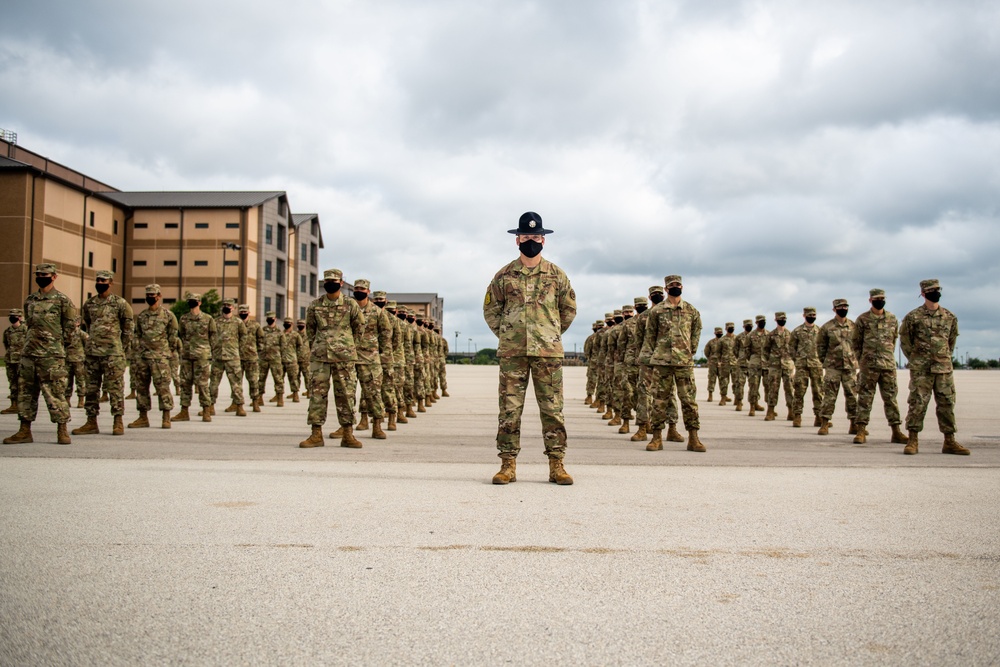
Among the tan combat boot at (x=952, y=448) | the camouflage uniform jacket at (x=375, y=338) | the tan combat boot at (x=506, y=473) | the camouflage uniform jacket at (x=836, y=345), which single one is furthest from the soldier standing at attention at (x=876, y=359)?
the camouflage uniform jacket at (x=375, y=338)

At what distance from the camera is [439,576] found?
3.76 meters

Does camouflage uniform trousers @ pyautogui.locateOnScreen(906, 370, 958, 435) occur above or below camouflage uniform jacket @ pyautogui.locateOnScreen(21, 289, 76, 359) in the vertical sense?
below

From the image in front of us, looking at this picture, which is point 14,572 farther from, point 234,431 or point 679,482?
point 234,431

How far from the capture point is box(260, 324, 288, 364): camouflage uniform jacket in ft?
64.2

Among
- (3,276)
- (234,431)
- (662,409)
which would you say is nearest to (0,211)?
(3,276)

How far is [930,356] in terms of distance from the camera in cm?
1016

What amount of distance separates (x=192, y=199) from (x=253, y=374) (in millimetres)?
52774

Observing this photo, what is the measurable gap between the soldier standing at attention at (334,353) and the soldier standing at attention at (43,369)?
125 inches

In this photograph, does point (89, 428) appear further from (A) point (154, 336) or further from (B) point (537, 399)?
(B) point (537, 399)

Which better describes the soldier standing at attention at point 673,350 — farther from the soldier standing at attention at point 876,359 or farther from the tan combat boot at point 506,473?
the tan combat boot at point 506,473

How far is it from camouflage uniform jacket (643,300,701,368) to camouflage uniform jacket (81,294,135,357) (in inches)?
306

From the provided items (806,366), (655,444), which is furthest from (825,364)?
(655,444)

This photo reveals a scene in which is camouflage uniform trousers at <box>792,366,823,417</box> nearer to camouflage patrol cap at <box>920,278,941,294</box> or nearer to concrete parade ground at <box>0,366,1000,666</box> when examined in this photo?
camouflage patrol cap at <box>920,278,941,294</box>

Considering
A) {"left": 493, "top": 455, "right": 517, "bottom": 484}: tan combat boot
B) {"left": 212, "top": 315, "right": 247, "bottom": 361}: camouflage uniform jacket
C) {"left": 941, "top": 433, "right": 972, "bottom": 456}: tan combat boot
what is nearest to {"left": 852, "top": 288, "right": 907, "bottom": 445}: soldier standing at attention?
{"left": 941, "top": 433, "right": 972, "bottom": 456}: tan combat boot
